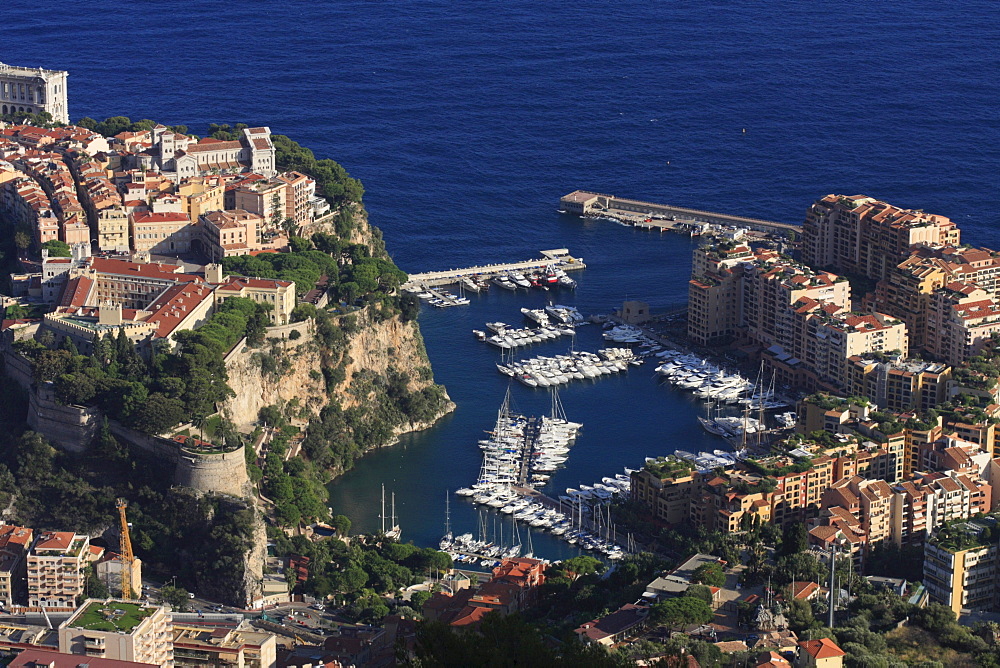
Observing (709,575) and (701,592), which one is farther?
(709,575)

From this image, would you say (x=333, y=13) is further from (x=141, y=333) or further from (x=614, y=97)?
(x=141, y=333)

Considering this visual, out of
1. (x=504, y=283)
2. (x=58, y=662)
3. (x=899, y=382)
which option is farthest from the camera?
(x=504, y=283)

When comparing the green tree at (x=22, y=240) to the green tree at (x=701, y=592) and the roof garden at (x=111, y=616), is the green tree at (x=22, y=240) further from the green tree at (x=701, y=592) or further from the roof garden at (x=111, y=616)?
the green tree at (x=701, y=592)

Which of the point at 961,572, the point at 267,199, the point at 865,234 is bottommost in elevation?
the point at 961,572

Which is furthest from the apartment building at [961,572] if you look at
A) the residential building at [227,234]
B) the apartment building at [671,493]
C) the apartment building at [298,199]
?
the apartment building at [298,199]

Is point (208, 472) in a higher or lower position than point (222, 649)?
higher

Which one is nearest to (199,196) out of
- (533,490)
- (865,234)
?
(533,490)

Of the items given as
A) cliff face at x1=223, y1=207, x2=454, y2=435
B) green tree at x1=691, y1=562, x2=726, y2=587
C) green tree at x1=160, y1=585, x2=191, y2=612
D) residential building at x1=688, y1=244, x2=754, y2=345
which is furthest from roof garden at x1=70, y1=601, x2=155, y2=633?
residential building at x1=688, y1=244, x2=754, y2=345

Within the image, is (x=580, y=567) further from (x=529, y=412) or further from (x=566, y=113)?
(x=566, y=113)
